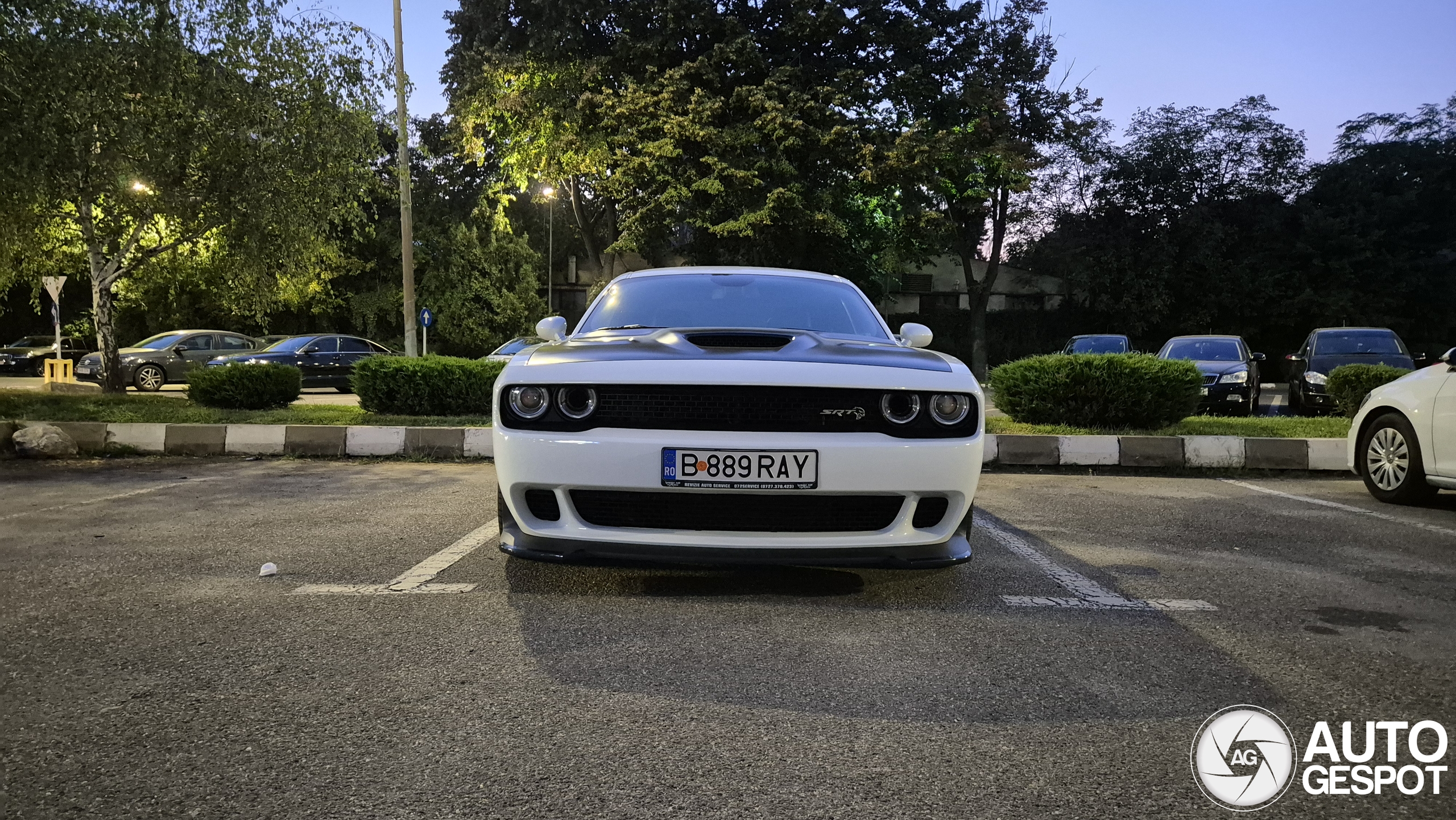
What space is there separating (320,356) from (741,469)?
59.8 ft

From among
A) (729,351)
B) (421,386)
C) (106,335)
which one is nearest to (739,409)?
(729,351)

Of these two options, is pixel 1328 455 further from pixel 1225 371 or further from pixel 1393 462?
pixel 1225 371

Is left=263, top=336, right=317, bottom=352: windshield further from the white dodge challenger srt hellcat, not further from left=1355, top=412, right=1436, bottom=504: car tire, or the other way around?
left=1355, top=412, right=1436, bottom=504: car tire

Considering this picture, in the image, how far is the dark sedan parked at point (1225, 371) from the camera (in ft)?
44.6

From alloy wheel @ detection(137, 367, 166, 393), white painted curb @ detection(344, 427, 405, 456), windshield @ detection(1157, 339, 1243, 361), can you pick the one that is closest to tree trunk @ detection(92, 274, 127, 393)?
alloy wheel @ detection(137, 367, 166, 393)

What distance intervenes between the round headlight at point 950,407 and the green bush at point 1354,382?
9.38m

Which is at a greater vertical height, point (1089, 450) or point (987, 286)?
point (987, 286)

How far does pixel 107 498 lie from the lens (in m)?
6.18

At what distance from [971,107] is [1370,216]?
1502 centimetres

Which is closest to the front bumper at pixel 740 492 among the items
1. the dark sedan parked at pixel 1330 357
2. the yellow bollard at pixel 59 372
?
the dark sedan parked at pixel 1330 357

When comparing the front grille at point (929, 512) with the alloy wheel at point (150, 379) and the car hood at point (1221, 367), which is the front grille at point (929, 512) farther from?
the alloy wheel at point (150, 379)

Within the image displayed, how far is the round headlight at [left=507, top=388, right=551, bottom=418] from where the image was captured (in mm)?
3434

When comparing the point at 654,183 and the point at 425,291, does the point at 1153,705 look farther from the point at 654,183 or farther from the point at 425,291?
the point at 425,291

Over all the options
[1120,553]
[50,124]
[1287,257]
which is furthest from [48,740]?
[1287,257]
